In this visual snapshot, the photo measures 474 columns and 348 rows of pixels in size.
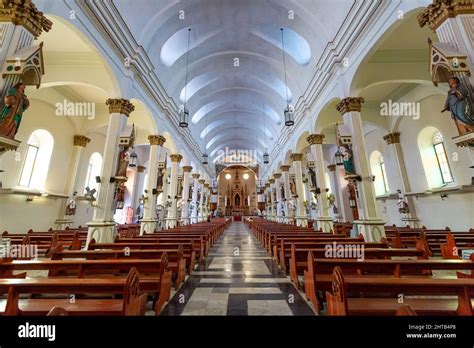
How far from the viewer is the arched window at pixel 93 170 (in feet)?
41.9

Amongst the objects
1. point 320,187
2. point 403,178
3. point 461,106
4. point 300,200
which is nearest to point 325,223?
point 320,187

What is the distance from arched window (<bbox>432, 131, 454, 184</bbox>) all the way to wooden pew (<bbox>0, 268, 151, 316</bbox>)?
1231 centimetres

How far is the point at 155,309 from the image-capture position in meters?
2.62

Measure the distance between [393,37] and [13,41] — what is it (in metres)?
9.34

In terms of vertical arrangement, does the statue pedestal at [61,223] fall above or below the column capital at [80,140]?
below

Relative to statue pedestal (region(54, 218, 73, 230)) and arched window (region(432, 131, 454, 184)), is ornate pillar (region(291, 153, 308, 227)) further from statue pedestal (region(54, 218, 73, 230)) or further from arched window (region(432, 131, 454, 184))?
statue pedestal (region(54, 218, 73, 230))

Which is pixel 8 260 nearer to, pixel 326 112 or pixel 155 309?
pixel 155 309

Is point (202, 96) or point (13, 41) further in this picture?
point (202, 96)

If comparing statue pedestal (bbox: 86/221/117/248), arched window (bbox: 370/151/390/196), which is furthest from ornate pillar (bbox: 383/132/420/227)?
statue pedestal (bbox: 86/221/117/248)

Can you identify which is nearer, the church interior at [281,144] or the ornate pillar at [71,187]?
the church interior at [281,144]

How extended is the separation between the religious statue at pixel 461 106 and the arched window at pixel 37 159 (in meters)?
13.7

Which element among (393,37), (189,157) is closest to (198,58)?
(189,157)

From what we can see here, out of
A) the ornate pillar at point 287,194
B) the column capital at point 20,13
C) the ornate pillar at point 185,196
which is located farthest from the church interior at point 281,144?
the ornate pillar at point 287,194

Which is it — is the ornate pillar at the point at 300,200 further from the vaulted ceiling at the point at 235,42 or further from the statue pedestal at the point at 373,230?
the statue pedestal at the point at 373,230
